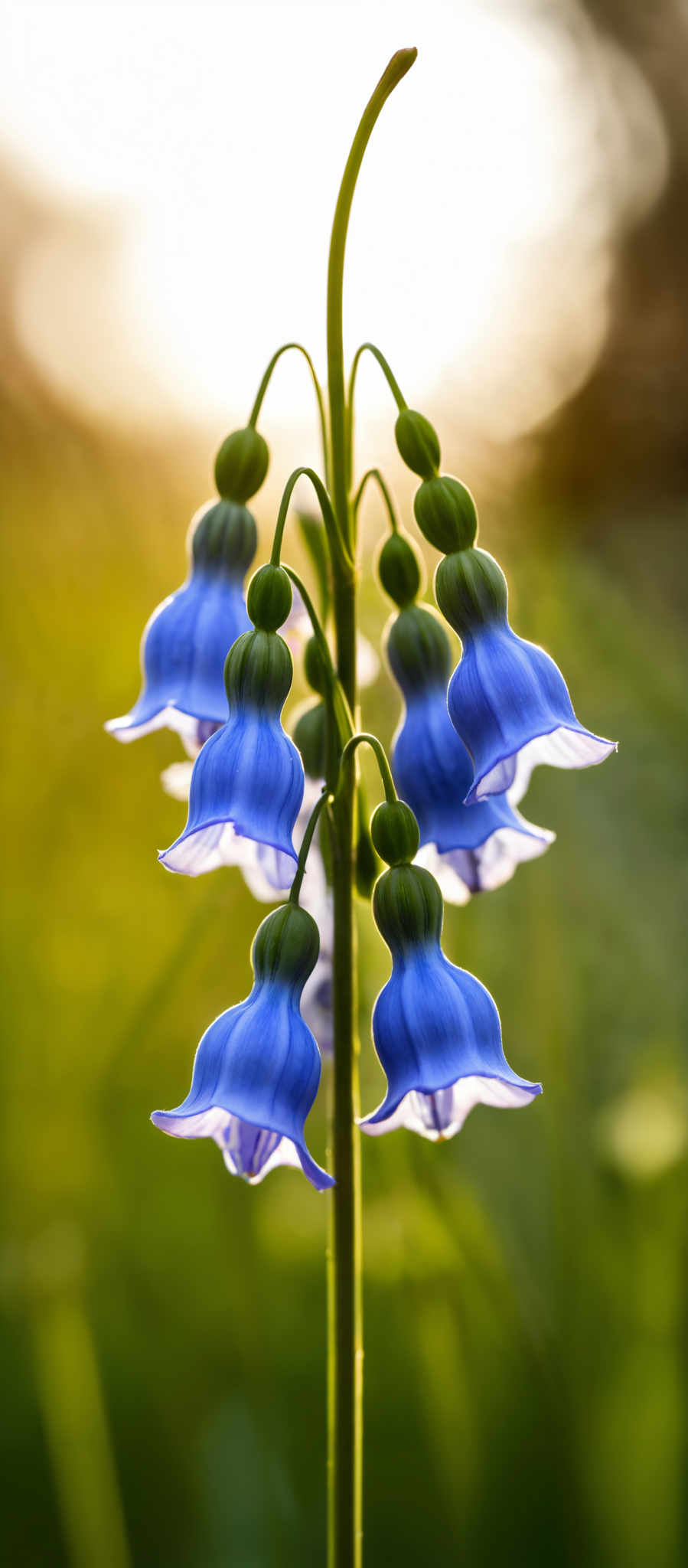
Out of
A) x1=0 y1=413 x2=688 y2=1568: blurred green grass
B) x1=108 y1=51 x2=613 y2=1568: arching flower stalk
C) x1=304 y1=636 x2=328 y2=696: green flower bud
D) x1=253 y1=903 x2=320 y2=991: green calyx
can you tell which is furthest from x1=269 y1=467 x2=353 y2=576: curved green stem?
x1=0 y1=413 x2=688 y2=1568: blurred green grass

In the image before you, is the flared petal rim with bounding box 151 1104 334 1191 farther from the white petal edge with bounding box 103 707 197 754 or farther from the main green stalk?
the white petal edge with bounding box 103 707 197 754

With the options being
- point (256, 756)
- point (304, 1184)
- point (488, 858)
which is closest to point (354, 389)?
point (256, 756)

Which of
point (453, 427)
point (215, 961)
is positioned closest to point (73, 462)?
point (453, 427)

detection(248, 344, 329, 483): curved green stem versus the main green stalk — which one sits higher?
detection(248, 344, 329, 483): curved green stem

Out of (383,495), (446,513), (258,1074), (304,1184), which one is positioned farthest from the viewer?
(304,1184)

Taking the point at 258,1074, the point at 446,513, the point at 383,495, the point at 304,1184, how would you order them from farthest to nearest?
the point at 304,1184, the point at 383,495, the point at 446,513, the point at 258,1074

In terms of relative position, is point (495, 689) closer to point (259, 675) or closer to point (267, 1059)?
point (259, 675)
